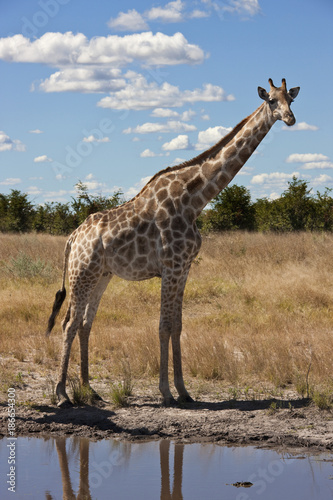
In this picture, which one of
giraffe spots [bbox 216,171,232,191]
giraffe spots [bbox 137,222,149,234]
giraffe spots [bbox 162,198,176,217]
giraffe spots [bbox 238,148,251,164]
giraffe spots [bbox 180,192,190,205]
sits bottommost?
giraffe spots [bbox 137,222,149,234]

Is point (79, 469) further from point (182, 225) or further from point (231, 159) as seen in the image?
point (231, 159)

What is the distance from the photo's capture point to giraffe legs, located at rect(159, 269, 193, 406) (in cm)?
737

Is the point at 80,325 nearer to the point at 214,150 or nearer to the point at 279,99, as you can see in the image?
the point at 214,150

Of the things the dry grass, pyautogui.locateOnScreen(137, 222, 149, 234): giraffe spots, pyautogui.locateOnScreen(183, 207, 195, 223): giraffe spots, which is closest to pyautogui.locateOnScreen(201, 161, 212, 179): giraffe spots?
pyautogui.locateOnScreen(183, 207, 195, 223): giraffe spots

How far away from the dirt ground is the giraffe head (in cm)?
334

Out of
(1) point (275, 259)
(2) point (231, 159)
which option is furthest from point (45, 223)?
(2) point (231, 159)

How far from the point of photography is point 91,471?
5.55 metres

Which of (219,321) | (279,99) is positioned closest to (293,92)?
(279,99)

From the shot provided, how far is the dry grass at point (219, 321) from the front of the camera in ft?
27.9

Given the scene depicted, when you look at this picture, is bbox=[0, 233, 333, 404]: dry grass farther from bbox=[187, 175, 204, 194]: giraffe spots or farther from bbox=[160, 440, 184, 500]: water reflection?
bbox=[187, 175, 204, 194]: giraffe spots

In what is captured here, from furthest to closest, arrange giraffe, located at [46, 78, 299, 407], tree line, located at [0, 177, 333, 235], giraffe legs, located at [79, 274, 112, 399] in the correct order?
tree line, located at [0, 177, 333, 235] < giraffe legs, located at [79, 274, 112, 399] < giraffe, located at [46, 78, 299, 407]

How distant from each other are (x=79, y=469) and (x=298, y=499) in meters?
1.96

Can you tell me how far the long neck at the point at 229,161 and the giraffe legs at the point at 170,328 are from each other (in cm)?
93

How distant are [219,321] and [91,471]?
600cm
